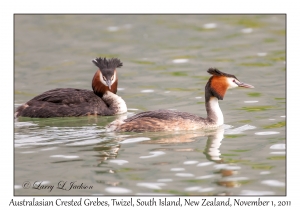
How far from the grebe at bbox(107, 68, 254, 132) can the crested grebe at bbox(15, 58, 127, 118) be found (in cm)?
164

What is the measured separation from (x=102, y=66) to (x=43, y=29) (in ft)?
24.8

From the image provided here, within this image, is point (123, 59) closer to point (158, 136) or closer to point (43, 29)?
point (43, 29)

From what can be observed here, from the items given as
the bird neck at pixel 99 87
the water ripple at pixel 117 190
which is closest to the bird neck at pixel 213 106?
the bird neck at pixel 99 87

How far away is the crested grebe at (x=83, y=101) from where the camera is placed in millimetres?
12703

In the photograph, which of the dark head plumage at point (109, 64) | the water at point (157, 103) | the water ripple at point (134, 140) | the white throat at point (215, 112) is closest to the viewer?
the water at point (157, 103)

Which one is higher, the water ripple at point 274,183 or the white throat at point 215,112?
the white throat at point 215,112

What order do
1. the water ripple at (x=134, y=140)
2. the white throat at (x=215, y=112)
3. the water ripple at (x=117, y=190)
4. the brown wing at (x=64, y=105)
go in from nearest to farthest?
the water ripple at (x=117, y=190) < the water ripple at (x=134, y=140) < the white throat at (x=215, y=112) < the brown wing at (x=64, y=105)

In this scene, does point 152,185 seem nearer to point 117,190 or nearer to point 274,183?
point 117,190

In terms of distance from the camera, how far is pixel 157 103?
1343 cm

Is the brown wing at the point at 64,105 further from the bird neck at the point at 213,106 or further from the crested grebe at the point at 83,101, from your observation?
the bird neck at the point at 213,106

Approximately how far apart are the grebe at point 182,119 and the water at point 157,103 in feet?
0.54

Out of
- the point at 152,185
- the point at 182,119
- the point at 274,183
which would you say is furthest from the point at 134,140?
the point at 274,183

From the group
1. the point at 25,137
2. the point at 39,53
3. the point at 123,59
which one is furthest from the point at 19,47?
the point at 25,137
